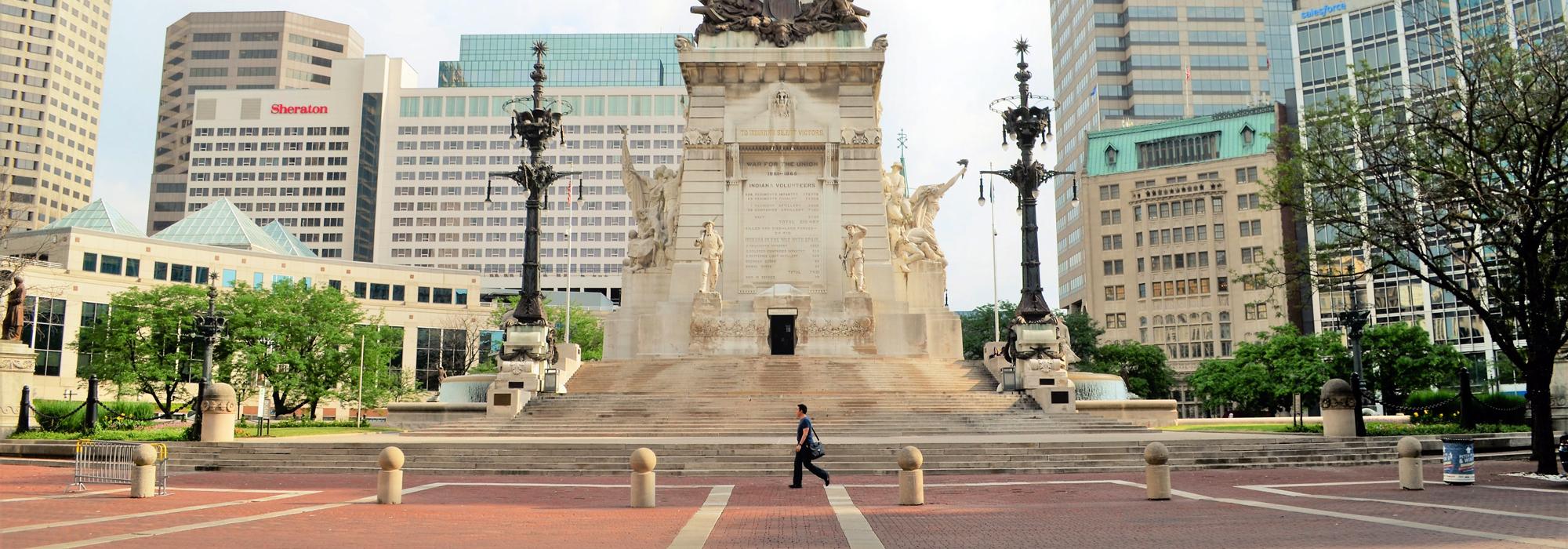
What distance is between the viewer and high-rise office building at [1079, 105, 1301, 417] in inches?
3612

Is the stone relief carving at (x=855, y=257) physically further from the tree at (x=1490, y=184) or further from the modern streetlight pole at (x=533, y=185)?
the tree at (x=1490, y=184)

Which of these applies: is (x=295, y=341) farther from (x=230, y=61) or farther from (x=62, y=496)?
(x=230, y=61)

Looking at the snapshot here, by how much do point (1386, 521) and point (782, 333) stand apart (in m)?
31.1

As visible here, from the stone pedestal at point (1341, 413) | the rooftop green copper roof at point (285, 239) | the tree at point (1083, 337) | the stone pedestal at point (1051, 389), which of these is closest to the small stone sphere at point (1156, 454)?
the stone pedestal at point (1341, 413)

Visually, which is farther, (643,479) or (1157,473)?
(1157,473)

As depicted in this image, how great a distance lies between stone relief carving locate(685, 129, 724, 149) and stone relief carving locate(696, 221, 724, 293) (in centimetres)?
454

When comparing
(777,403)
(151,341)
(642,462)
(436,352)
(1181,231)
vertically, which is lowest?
(642,462)

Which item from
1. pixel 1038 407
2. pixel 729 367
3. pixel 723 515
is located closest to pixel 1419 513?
pixel 723 515

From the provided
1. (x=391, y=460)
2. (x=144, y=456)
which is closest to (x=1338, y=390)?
(x=391, y=460)

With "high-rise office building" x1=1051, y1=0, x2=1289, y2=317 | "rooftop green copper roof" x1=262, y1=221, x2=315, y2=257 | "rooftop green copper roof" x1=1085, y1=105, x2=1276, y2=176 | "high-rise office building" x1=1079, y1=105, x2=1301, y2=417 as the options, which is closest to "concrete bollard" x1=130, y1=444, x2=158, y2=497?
"high-rise office building" x1=1079, y1=105, x2=1301, y2=417

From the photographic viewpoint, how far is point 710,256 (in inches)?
1628

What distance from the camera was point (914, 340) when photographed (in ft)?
139

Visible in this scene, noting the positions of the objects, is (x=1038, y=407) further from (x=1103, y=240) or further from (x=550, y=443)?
(x=1103, y=240)

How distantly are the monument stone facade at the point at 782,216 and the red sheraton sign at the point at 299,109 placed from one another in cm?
11779
